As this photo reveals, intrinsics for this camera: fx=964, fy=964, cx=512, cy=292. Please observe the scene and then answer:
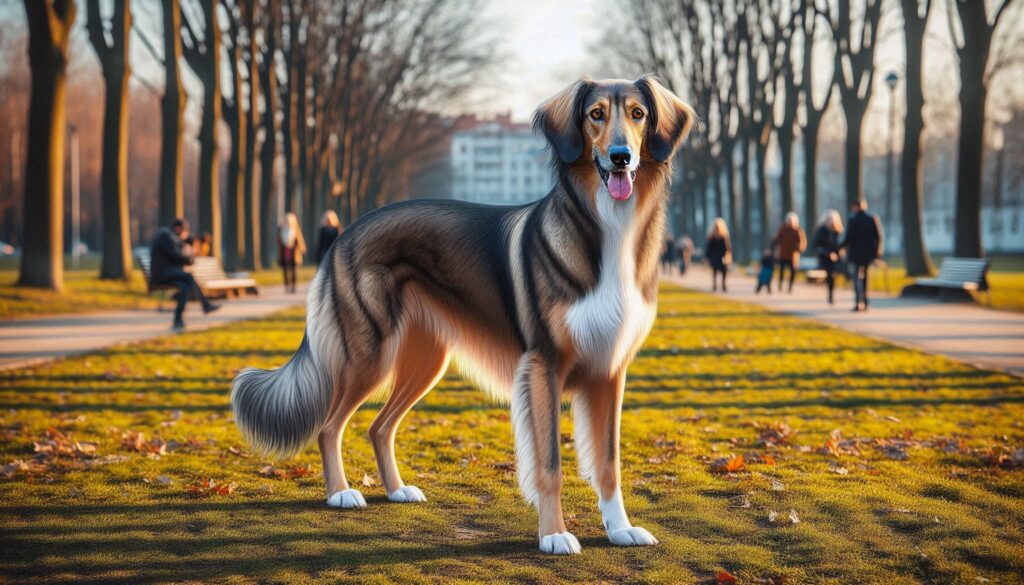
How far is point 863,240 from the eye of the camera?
63.4 ft

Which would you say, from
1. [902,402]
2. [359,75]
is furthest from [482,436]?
[359,75]

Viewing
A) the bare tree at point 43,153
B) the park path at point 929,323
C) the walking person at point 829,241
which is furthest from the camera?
the walking person at point 829,241

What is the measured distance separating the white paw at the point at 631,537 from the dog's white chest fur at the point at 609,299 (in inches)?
33.0

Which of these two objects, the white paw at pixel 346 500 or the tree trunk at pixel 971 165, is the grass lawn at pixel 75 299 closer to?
the white paw at pixel 346 500

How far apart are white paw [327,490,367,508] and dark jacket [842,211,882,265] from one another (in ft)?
53.0

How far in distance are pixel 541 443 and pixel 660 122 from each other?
5.25 ft

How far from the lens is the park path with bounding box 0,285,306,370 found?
→ 42.2 feet

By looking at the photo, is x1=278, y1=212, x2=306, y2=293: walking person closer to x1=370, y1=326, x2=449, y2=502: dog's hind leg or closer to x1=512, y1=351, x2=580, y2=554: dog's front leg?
x1=370, y1=326, x2=449, y2=502: dog's hind leg

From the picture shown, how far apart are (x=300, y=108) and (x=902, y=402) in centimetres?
3093

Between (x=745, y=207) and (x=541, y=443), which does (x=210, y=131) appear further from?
(x=745, y=207)

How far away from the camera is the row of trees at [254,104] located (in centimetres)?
2006

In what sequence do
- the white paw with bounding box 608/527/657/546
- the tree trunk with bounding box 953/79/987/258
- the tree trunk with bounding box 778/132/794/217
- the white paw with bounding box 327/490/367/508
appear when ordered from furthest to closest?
the tree trunk with bounding box 778/132/794/217, the tree trunk with bounding box 953/79/987/258, the white paw with bounding box 327/490/367/508, the white paw with bounding box 608/527/657/546

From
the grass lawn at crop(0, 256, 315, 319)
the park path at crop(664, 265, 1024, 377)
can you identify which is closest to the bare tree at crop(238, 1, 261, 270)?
the grass lawn at crop(0, 256, 315, 319)

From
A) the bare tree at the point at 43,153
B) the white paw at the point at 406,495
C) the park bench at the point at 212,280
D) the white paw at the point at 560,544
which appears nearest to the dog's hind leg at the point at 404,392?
the white paw at the point at 406,495
